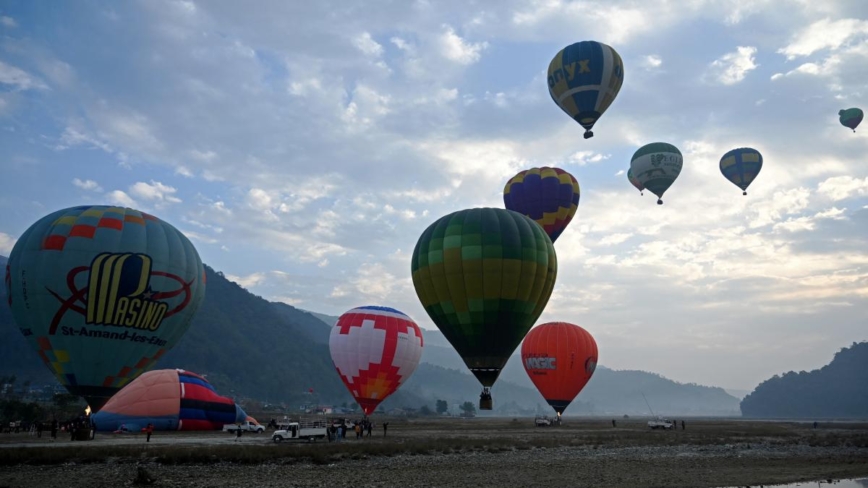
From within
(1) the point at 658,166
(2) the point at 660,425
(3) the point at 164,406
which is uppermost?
(1) the point at 658,166

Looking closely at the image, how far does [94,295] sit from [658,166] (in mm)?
52454

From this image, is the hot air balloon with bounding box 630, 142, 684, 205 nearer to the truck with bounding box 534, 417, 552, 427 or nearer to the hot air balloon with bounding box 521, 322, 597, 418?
the hot air balloon with bounding box 521, 322, 597, 418

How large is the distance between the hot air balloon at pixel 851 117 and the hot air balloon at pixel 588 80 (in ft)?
137

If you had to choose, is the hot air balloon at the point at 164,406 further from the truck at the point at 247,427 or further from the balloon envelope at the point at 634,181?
the balloon envelope at the point at 634,181

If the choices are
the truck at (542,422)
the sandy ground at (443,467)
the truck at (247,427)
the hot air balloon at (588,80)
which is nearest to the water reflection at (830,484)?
the sandy ground at (443,467)

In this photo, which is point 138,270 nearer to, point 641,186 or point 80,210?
point 80,210

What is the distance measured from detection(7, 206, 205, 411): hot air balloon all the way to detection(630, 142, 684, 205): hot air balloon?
1903 inches

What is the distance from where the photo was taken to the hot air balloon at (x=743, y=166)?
6512 centimetres

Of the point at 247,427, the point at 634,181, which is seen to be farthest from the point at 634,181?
the point at 247,427

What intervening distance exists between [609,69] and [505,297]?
78.8 feet

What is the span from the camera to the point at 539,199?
5184 centimetres

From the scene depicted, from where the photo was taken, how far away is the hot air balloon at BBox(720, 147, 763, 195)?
65.1 m

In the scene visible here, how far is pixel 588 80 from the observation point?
46.4 meters

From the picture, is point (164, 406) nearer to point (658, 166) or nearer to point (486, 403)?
point (486, 403)
